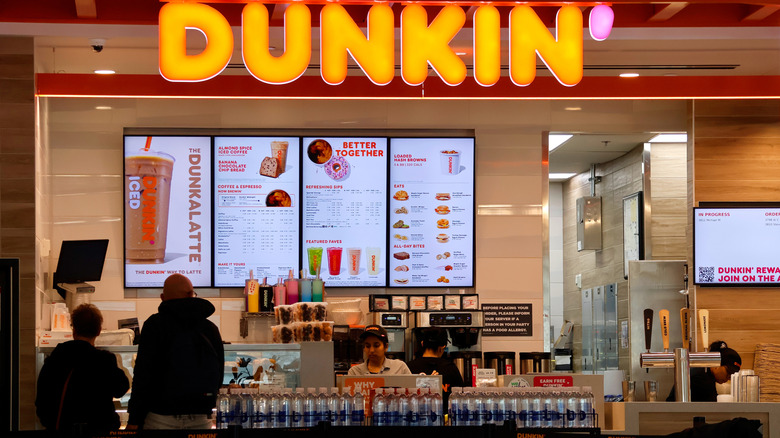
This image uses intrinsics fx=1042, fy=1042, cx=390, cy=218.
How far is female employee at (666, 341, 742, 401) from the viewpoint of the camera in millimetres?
7207

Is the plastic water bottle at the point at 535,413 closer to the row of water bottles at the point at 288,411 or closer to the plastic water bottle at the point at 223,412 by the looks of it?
the row of water bottles at the point at 288,411

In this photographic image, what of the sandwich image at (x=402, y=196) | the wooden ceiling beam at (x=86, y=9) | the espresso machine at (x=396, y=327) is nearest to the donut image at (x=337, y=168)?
the sandwich image at (x=402, y=196)

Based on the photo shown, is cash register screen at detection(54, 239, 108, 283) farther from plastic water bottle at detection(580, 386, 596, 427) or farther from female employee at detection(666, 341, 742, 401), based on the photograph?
plastic water bottle at detection(580, 386, 596, 427)

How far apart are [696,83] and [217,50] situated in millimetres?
4134

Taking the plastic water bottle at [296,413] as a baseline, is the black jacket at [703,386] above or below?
below

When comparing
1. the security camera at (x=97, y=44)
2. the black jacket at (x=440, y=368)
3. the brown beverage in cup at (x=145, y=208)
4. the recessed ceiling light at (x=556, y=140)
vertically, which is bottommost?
the black jacket at (x=440, y=368)

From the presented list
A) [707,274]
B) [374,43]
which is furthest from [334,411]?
[707,274]

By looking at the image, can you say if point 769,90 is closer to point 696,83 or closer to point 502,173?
point 696,83

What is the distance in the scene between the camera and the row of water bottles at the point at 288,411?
4.47 m

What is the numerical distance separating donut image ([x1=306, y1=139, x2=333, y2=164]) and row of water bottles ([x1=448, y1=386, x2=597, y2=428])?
455cm

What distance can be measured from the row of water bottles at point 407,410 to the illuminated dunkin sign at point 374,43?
269 cm


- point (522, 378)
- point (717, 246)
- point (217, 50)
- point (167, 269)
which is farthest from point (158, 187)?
point (717, 246)

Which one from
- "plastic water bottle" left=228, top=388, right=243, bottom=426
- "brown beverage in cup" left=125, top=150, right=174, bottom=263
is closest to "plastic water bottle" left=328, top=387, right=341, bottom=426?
"plastic water bottle" left=228, top=388, right=243, bottom=426

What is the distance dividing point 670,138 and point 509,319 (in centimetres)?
247
